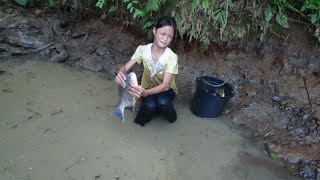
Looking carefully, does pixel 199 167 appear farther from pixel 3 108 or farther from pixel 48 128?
pixel 3 108

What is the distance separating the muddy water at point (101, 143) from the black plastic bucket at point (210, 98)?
4.4 inches

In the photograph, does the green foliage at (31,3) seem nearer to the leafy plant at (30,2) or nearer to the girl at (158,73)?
the leafy plant at (30,2)

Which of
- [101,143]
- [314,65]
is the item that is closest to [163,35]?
[101,143]

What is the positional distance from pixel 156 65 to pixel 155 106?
0.46 metres

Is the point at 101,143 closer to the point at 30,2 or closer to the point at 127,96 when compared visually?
the point at 127,96

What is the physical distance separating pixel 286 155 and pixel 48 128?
2.57 m

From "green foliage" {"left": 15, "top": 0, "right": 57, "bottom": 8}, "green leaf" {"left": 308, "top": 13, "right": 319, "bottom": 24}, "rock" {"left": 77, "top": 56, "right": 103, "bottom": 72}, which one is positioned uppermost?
"green leaf" {"left": 308, "top": 13, "right": 319, "bottom": 24}

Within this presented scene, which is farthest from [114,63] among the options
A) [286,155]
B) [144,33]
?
[286,155]

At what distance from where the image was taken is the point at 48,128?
4.04 meters

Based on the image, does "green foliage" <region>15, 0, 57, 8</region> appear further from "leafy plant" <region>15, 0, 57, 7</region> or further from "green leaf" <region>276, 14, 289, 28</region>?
"green leaf" <region>276, 14, 289, 28</region>

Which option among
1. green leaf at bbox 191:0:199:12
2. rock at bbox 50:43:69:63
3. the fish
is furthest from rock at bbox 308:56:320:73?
rock at bbox 50:43:69:63

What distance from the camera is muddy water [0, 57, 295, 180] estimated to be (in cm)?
356

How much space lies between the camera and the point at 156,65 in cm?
414

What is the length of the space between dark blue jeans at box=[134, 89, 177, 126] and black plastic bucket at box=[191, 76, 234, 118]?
342mm
